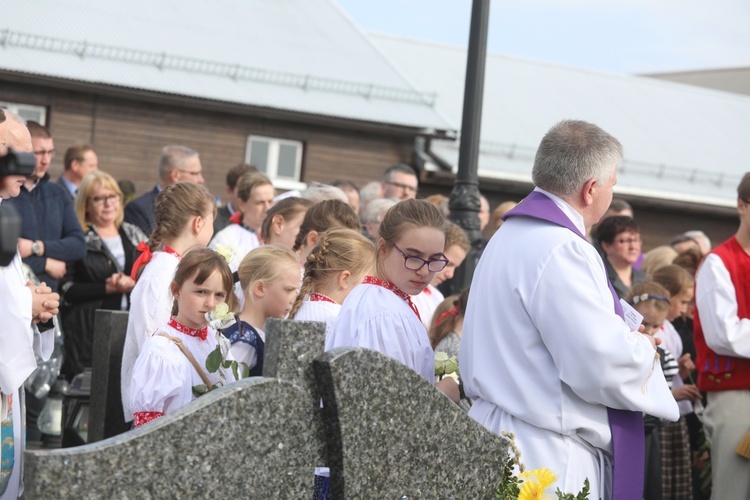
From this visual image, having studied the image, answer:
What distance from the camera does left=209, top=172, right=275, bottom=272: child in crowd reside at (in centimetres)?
800

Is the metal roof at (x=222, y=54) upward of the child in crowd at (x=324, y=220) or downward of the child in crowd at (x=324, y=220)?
upward

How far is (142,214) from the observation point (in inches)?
345

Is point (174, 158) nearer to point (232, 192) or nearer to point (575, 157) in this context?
point (232, 192)

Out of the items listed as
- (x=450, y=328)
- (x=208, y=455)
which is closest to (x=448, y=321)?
(x=450, y=328)

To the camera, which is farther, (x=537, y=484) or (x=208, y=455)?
(x=537, y=484)

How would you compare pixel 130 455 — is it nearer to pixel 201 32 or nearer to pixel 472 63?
pixel 472 63

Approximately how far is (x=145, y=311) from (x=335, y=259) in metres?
1.18

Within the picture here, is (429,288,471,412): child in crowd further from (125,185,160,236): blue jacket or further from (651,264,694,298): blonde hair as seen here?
(125,185,160,236): blue jacket

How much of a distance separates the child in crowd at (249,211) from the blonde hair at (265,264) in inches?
72.7

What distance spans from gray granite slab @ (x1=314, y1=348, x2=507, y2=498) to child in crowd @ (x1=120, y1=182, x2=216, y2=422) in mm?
2645

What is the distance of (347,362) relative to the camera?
3.39 m

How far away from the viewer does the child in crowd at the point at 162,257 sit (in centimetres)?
593

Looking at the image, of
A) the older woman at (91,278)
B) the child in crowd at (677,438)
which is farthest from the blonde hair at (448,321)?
the older woman at (91,278)

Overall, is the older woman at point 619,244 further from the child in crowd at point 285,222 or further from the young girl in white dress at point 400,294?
the young girl in white dress at point 400,294
